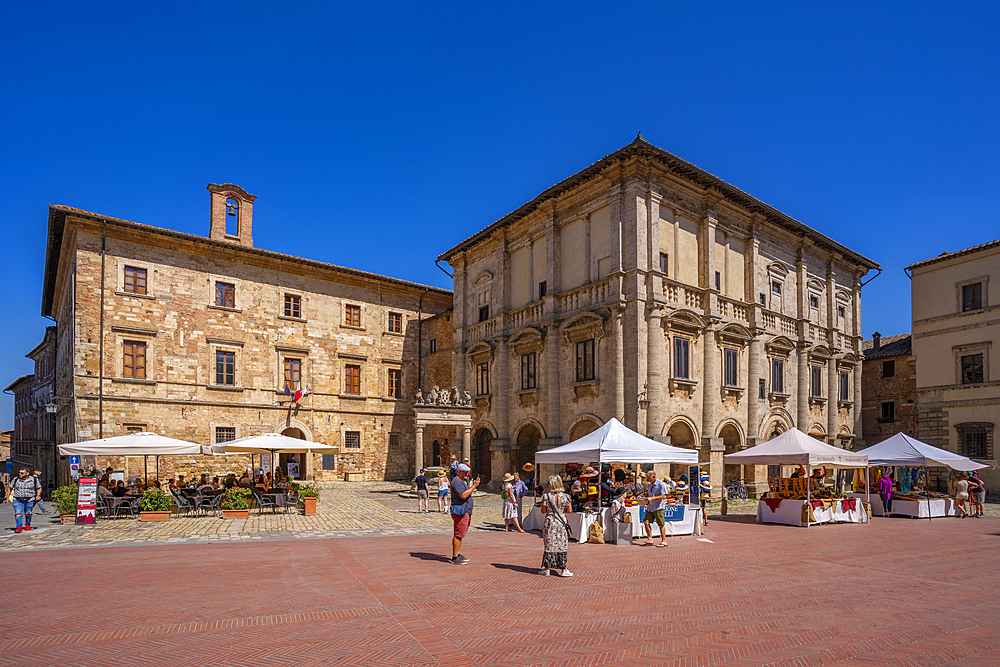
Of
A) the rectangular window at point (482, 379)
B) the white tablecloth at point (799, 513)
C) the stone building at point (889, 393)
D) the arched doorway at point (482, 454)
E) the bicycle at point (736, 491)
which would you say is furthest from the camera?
the stone building at point (889, 393)

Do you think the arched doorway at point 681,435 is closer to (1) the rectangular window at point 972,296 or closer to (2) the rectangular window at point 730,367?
(2) the rectangular window at point 730,367

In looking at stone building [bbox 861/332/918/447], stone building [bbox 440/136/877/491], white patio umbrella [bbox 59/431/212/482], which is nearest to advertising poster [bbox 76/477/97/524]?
white patio umbrella [bbox 59/431/212/482]

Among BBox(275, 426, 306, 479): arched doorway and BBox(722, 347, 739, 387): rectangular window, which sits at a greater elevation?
BBox(722, 347, 739, 387): rectangular window

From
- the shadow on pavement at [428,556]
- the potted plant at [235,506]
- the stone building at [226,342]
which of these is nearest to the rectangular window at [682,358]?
the shadow on pavement at [428,556]

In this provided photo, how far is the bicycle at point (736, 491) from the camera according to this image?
2447cm

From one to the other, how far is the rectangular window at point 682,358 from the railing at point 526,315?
578cm

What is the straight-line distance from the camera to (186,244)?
89.6 feet

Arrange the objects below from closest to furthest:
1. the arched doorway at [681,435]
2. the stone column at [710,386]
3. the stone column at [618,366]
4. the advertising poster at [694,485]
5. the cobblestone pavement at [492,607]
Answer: the cobblestone pavement at [492,607] < the advertising poster at [694,485] < the stone column at [618,366] < the arched doorway at [681,435] < the stone column at [710,386]

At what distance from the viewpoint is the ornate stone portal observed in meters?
26.0

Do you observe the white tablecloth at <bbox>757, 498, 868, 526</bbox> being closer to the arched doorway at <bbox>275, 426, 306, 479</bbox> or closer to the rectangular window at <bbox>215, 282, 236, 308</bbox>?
the arched doorway at <bbox>275, 426, 306, 479</bbox>

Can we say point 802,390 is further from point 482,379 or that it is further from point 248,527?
point 248,527

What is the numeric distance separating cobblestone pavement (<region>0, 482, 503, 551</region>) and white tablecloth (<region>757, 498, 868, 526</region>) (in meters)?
7.61

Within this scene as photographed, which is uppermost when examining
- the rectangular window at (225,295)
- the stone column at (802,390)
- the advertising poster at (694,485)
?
the rectangular window at (225,295)

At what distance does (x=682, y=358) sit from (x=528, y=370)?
6.58m
